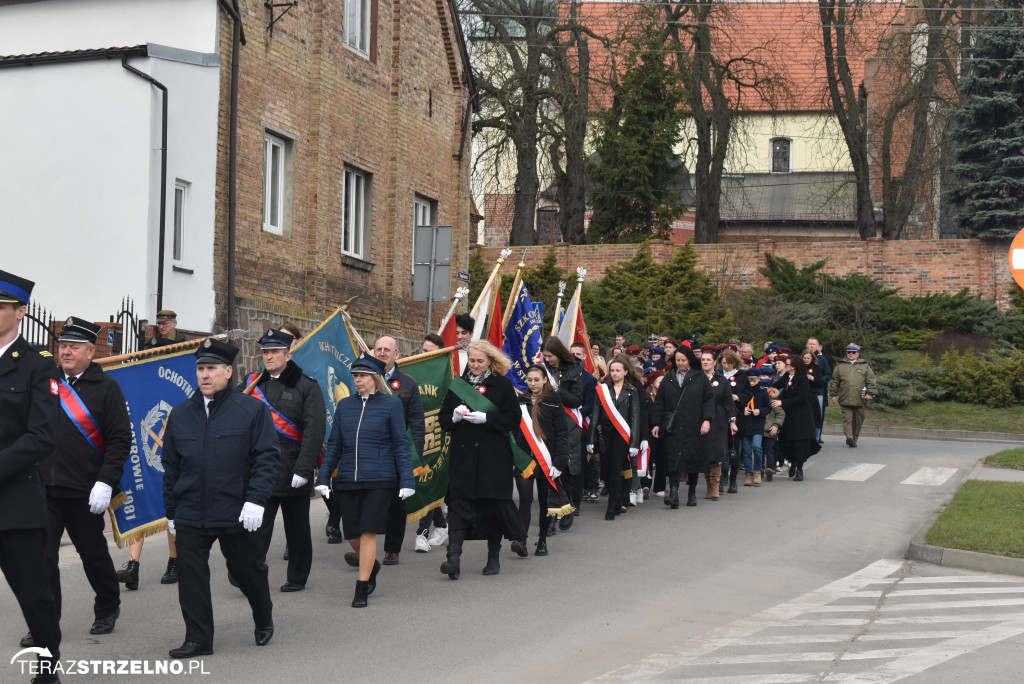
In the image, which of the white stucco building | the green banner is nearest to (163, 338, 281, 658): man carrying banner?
the green banner

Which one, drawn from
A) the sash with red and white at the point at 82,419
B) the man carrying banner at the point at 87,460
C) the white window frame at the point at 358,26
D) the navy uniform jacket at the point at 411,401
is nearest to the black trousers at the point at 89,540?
the man carrying banner at the point at 87,460

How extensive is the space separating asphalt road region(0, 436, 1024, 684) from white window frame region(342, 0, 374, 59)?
12.3 metres

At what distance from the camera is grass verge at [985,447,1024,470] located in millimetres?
19375

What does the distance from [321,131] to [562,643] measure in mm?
15095

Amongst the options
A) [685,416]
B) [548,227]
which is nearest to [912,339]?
[685,416]

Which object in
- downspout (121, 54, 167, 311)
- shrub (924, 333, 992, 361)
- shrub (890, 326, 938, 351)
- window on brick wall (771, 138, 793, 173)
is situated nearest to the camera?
downspout (121, 54, 167, 311)

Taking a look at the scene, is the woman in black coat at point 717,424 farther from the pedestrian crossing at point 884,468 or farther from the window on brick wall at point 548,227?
the window on brick wall at point 548,227

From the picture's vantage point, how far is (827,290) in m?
34.6

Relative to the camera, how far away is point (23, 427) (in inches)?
245

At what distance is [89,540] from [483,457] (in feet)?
11.8

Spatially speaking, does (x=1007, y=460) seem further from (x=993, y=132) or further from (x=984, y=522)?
(x=993, y=132)

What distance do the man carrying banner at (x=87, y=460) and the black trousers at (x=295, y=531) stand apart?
4.32 ft

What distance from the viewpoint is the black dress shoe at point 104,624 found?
8.10 metres

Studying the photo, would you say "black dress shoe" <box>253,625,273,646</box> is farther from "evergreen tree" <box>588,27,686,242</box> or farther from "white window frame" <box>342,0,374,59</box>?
"evergreen tree" <box>588,27,686,242</box>
